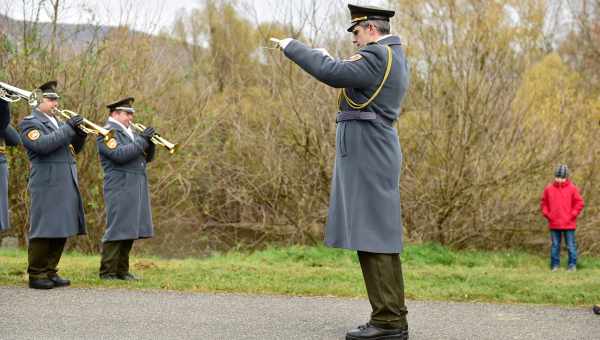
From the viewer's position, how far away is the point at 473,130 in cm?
1296

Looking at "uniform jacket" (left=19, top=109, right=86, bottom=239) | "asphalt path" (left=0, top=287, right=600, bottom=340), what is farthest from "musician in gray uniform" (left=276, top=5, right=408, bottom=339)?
"uniform jacket" (left=19, top=109, right=86, bottom=239)

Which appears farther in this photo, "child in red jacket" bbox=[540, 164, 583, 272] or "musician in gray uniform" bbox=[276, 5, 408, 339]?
"child in red jacket" bbox=[540, 164, 583, 272]

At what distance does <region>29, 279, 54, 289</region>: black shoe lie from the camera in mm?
6815

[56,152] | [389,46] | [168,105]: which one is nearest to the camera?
[389,46]

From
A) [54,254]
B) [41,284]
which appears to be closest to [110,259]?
[54,254]

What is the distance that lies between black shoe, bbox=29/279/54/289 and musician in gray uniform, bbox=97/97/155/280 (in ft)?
2.31

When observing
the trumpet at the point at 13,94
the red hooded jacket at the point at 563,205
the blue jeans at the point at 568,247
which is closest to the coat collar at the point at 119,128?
the trumpet at the point at 13,94

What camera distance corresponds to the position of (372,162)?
4992 millimetres

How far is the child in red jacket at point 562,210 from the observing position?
11.4m

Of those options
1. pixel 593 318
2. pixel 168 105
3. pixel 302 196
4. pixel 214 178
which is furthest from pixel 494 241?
pixel 593 318

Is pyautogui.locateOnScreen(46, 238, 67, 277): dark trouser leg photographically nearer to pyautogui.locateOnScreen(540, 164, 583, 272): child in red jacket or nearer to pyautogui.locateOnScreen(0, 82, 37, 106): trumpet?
pyautogui.locateOnScreen(0, 82, 37, 106): trumpet

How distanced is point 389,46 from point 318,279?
3.32m

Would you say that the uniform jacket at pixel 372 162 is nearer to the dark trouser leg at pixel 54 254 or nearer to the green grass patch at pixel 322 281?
the green grass patch at pixel 322 281

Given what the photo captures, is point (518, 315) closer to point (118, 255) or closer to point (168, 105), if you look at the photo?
point (118, 255)
